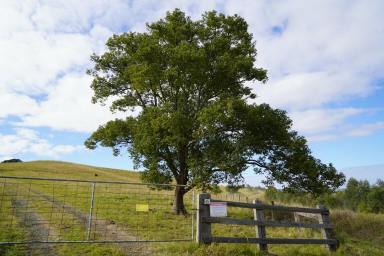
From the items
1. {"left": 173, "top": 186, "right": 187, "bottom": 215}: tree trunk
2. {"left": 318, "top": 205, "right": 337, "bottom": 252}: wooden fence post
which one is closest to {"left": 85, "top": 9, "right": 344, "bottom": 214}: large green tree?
{"left": 173, "top": 186, "right": 187, "bottom": 215}: tree trunk

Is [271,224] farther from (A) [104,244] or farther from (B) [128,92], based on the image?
(B) [128,92]

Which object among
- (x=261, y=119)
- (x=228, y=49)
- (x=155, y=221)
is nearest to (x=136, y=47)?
(x=228, y=49)

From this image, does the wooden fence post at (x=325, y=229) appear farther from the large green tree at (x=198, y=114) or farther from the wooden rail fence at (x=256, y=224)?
the large green tree at (x=198, y=114)

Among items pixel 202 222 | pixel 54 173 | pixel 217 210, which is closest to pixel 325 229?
pixel 217 210

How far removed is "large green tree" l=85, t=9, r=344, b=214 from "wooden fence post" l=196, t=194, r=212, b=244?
325 inches

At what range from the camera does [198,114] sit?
20.6m

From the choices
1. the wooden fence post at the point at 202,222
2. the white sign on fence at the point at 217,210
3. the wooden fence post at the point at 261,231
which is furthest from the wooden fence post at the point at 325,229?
the wooden fence post at the point at 202,222

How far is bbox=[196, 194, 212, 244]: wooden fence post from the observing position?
433 inches

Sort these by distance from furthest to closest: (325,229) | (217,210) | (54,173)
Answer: (54,173) → (325,229) → (217,210)

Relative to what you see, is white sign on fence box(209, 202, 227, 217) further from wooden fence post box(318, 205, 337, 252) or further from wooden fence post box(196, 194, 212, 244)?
wooden fence post box(318, 205, 337, 252)

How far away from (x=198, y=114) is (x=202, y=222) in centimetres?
1015

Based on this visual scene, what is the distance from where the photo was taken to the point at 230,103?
19375 mm

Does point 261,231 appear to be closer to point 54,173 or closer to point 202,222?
point 202,222

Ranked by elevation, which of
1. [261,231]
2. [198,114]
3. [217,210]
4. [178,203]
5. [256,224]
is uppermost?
[198,114]
